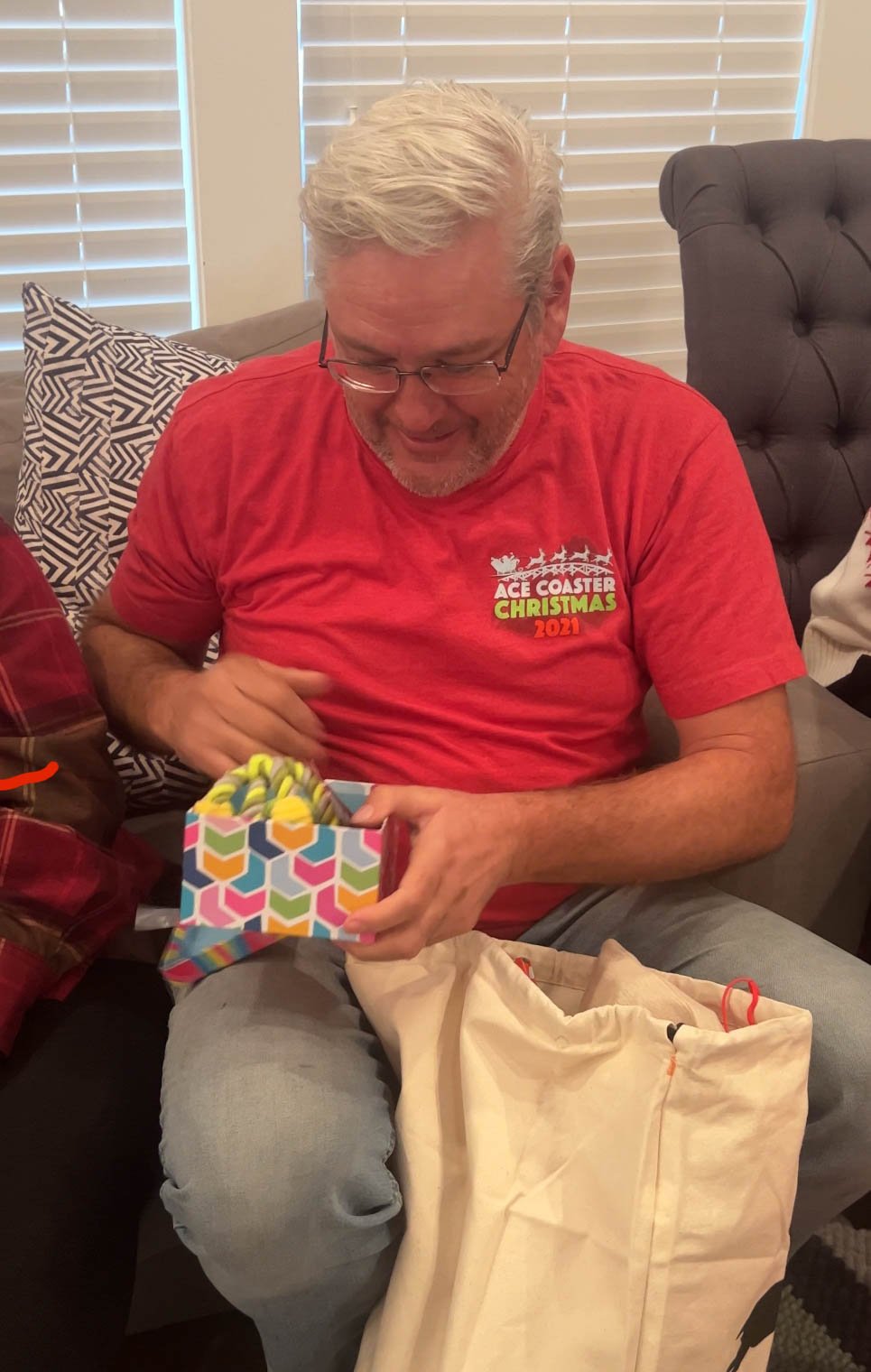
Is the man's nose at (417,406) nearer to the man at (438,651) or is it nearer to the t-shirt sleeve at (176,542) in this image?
the man at (438,651)

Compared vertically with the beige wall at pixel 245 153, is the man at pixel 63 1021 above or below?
below

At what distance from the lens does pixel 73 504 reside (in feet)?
4.94

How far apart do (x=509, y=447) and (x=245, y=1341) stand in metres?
1.04

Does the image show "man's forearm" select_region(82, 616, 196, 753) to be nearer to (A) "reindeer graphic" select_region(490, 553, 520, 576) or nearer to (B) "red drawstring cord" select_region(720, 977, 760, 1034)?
(A) "reindeer graphic" select_region(490, 553, 520, 576)

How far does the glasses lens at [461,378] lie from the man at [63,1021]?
1.44 ft

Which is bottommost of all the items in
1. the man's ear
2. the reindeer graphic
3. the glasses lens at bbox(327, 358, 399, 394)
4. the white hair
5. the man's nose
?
the reindeer graphic

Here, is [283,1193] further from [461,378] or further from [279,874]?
[461,378]

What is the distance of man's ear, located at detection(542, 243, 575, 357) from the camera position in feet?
3.74

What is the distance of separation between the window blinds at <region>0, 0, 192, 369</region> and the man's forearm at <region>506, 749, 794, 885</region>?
51.9 inches

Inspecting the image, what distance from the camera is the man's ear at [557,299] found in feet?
3.74

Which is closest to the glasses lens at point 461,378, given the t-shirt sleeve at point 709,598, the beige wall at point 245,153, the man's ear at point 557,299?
the man's ear at point 557,299

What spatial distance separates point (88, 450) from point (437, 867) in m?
0.85

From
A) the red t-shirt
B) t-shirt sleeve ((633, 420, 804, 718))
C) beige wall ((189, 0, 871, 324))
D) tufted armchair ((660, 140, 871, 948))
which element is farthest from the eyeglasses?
beige wall ((189, 0, 871, 324))

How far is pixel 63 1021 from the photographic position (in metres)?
1.11
